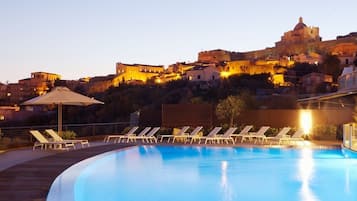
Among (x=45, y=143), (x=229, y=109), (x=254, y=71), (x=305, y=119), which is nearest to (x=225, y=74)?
(x=254, y=71)

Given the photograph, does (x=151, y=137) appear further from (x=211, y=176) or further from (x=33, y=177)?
(x=33, y=177)

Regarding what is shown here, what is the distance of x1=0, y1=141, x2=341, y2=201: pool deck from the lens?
A: 5.88 meters

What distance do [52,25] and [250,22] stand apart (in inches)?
817

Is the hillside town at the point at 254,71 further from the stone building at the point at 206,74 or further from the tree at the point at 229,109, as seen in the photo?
the tree at the point at 229,109

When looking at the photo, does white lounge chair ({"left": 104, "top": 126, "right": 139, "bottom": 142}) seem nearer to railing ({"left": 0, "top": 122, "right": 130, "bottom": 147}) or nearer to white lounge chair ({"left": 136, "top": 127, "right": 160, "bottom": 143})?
white lounge chair ({"left": 136, "top": 127, "right": 160, "bottom": 143})

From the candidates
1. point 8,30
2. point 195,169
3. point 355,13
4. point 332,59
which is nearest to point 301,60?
point 332,59

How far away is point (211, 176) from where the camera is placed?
955cm

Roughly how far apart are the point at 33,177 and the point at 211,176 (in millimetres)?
3818

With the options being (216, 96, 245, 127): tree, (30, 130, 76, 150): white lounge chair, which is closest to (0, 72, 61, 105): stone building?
(216, 96, 245, 127): tree

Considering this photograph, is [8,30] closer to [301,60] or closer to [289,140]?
[289,140]

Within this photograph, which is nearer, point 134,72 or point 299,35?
point 134,72

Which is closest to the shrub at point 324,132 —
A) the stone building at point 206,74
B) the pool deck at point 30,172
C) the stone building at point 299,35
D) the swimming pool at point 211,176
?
the swimming pool at point 211,176

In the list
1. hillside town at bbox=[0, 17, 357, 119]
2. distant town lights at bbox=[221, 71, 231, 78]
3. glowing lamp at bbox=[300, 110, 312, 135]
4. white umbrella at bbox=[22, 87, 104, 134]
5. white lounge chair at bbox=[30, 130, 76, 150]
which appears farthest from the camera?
distant town lights at bbox=[221, 71, 231, 78]

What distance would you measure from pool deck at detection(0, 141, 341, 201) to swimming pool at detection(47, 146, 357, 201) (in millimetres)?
198
